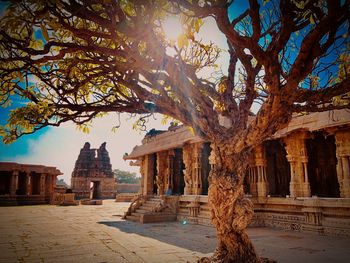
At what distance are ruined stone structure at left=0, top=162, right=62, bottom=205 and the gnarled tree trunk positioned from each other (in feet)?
83.8

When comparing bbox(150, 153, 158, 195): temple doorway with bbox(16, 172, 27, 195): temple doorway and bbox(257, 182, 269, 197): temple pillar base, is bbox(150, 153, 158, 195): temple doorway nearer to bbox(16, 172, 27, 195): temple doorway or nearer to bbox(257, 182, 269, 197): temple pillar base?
bbox(257, 182, 269, 197): temple pillar base

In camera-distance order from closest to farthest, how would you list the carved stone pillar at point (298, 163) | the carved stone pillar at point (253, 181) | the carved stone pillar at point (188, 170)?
1. the carved stone pillar at point (298, 163)
2. the carved stone pillar at point (253, 181)
3. the carved stone pillar at point (188, 170)

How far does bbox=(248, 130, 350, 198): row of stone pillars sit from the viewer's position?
8.58 metres

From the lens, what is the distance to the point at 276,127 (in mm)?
4754

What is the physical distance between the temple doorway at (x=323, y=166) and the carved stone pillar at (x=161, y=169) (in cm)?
892

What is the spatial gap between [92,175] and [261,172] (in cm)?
3493

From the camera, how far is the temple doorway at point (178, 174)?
17797 millimetres

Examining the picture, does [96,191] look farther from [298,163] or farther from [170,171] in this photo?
[298,163]

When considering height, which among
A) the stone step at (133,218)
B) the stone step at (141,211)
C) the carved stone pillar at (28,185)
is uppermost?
the carved stone pillar at (28,185)

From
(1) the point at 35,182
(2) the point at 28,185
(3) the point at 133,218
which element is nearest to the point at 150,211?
(3) the point at 133,218

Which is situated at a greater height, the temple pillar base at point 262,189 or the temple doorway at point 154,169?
the temple doorway at point 154,169

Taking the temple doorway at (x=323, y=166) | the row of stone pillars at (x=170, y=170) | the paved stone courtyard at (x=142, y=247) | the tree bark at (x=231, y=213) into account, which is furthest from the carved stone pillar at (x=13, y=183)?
the tree bark at (x=231, y=213)

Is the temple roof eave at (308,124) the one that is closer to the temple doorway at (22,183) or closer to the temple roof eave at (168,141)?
the temple roof eave at (168,141)

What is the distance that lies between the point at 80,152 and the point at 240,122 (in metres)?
42.9
